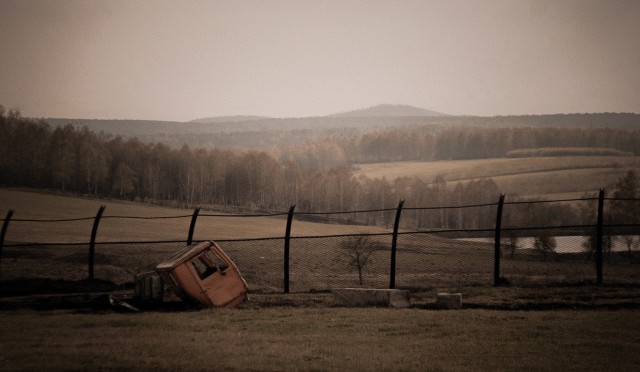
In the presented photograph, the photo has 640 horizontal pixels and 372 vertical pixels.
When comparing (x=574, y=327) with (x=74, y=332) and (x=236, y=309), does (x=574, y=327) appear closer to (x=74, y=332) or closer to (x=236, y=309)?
(x=236, y=309)

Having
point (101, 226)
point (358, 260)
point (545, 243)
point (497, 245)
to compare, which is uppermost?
point (497, 245)

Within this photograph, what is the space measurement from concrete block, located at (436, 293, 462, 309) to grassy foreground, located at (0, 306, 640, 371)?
0.73 metres

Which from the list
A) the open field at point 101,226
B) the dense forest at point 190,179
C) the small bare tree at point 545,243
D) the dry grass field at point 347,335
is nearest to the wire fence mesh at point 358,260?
the small bare tree at point 545,243

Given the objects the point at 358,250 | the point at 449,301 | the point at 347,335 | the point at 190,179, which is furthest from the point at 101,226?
the point at 190,179

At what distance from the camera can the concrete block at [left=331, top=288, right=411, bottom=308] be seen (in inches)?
548

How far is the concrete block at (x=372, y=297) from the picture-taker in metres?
13.9

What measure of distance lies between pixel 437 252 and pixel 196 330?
49053 millimetres

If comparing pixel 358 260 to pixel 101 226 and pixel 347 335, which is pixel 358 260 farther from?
pixel 101 226

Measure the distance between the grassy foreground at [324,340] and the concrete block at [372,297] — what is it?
1.77 ft

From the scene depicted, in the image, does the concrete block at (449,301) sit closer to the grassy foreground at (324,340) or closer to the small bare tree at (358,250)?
Result: the grassy foreground at (324,340)

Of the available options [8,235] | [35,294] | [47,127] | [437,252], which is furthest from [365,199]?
[35,294]

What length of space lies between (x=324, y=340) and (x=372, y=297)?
12.8ft

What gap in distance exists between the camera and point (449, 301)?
13.7 metres

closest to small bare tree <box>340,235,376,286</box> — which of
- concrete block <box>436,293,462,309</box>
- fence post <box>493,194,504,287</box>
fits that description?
fence post <box>493,194,504,287</box>
